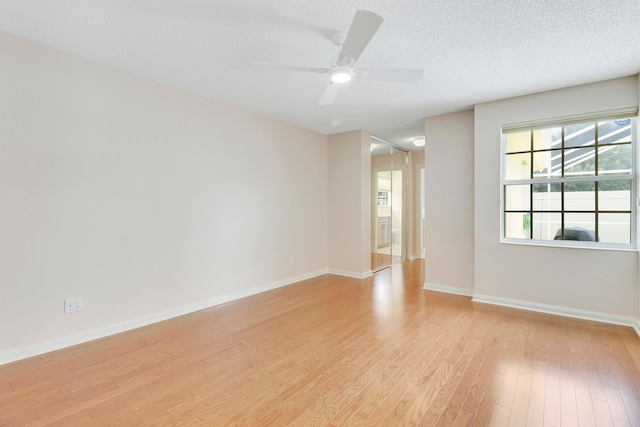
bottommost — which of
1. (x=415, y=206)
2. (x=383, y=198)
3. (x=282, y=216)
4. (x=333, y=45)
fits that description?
(x=282, y=216)

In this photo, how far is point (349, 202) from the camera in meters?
5.16

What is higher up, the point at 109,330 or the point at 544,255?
the point at 544,255

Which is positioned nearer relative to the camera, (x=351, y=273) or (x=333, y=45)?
(x=333, y=45)

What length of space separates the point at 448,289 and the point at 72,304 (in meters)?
4.21

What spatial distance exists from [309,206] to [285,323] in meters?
2.37

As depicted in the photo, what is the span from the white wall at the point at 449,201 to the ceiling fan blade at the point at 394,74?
211 cm

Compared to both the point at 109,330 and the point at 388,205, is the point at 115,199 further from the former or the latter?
the point at 388,205

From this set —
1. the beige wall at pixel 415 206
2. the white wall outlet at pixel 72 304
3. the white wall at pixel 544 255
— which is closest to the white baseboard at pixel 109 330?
the white wall outlet at pixel 72 304

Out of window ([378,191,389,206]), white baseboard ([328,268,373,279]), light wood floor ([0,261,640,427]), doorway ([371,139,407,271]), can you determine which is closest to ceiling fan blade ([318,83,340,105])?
light wood floor ([0,261,640,427])

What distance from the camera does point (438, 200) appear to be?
4.25m

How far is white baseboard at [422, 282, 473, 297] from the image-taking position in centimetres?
401

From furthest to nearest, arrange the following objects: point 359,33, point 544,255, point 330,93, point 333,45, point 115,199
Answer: point 544,255 → point 115,199 → point 330,93 → point 333,45 → point 359,33

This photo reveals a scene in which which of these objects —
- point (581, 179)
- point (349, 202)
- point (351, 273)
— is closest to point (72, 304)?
point (351, 273)

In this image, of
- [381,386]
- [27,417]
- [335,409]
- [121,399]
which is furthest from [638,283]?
[27,417]
